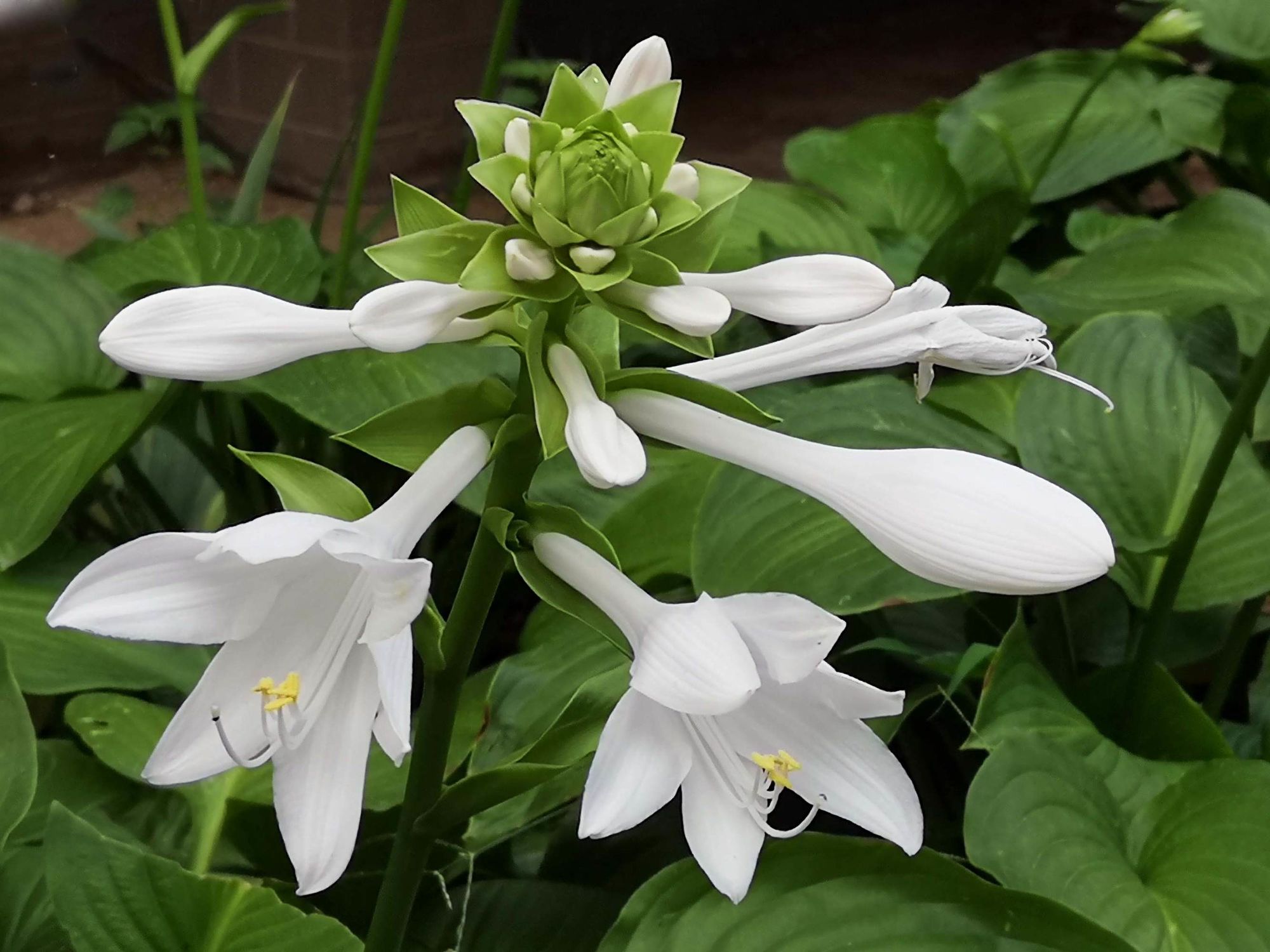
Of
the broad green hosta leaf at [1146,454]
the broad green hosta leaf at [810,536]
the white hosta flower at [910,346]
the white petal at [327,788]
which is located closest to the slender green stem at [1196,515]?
the broad green hosta leaf at [1146,454]

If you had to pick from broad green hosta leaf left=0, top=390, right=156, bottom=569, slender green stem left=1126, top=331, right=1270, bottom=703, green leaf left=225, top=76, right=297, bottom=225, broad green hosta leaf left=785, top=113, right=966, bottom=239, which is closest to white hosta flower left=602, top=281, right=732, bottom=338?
slender green stem left=1126, top=331, right=1270, bottom=703

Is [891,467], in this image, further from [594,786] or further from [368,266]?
[368,266]

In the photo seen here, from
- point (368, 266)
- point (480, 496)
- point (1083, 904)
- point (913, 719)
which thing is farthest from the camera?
point (368, 266)

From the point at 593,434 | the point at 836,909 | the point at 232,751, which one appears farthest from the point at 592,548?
the point at 836,909

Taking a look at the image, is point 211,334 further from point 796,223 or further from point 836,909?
point 796,223

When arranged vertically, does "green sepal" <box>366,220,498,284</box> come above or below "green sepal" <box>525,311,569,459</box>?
above

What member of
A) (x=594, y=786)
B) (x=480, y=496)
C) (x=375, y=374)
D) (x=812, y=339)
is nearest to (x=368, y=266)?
(x=375, y=374)

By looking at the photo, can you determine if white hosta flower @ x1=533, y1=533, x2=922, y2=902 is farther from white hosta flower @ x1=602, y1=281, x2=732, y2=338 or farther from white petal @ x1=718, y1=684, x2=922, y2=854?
white hosta flower @ x1=602, y1=281, x2=732, y2=338
